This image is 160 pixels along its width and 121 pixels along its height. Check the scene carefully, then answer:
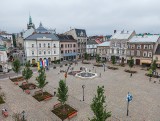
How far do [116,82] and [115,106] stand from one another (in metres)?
12.7

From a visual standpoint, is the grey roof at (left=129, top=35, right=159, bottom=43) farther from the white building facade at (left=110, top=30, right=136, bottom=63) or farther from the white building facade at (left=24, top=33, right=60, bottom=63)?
the white building facade at (left=24, top=33, right=60, bottom=63)

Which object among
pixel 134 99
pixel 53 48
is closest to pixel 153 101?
pixel 134 99

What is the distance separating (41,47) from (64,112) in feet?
138

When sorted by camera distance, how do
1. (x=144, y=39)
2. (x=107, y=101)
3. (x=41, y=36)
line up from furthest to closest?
1. (x=41, y=36)
2. (x=144, y=39)
3. (x=107, y=101)

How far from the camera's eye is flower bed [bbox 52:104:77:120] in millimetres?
18406

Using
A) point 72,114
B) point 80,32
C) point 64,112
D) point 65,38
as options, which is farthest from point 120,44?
point 72,114

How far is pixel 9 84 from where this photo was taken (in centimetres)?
3219

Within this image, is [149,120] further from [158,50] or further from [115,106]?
[158,50]

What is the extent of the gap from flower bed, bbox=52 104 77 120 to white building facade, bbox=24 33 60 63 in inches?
1552

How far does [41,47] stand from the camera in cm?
5694

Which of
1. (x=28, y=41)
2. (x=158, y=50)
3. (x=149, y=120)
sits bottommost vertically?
(x=149, y=120)

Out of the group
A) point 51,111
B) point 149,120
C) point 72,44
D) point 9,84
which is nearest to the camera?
point 149,120

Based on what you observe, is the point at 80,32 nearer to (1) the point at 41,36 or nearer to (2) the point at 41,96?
(1) the point at 41,36

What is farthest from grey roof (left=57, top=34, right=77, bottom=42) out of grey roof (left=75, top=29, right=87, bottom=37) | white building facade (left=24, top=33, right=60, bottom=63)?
grey roof (left=75, top=29, right=87, bottom=37)
